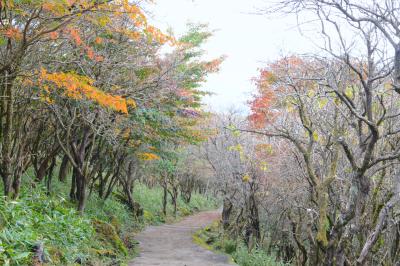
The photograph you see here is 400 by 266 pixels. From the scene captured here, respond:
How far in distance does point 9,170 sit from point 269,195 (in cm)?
1125

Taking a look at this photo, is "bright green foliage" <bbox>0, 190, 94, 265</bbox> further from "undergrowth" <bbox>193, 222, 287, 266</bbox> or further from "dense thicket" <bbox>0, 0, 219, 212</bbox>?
"undergrowth" <bbox>193, 222, 287, 266</bbox>

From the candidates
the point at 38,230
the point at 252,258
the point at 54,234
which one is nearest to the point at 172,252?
the point at 252,258

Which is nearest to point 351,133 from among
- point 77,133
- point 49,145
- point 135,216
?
point 77,133

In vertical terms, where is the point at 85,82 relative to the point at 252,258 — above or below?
above

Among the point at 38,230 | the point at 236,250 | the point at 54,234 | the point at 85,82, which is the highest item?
the point at 85,82

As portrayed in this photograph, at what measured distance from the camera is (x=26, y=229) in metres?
6.46

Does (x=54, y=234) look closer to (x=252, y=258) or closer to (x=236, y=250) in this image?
(x=252, y=258)

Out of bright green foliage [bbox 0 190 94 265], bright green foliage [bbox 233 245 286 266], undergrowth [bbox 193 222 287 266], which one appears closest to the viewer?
bright green foliage [bbox 0 190 94 265]

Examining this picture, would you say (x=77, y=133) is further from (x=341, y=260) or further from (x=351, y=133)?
(x=341, y=260)

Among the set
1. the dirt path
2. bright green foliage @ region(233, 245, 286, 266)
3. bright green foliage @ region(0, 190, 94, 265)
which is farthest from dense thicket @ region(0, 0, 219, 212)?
bright green foliage @ region(233, 245, 286, 266)

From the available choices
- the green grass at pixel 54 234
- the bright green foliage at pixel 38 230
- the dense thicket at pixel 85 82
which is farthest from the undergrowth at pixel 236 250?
the bright green foliage at pixel 38 230

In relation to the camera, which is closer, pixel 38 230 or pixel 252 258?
pixel 38 230

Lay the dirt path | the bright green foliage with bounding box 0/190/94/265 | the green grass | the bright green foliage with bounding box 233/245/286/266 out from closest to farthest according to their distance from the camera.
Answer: the bright green foliage with bounding box 0/190/94/265 → the green grass → the dirt path → the bright green foliage with bounding box 233/245/286/266

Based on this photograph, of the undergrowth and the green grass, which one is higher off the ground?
the green grass
